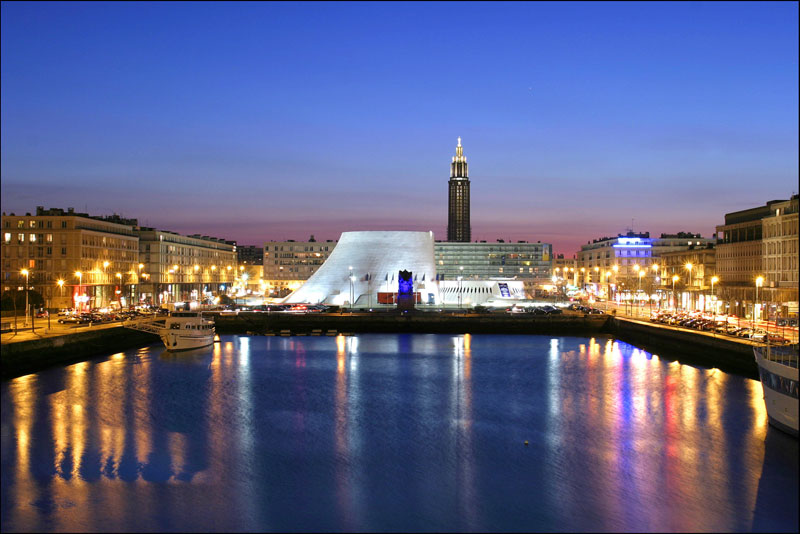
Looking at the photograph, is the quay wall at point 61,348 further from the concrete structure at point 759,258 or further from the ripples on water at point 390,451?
the concrete structure at point 759,258

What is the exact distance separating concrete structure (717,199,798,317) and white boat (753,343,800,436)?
68.3ft

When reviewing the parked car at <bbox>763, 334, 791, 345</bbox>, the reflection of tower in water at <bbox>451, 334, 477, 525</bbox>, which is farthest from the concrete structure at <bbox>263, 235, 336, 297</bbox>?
the parked car at <bbox>763, 334, 791, 345</bbox>

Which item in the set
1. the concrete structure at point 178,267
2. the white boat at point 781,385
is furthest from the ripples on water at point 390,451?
the concrete structure at point 178,267

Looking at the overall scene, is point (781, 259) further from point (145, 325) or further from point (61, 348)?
point (61, 348)

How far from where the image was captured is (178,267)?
319ft

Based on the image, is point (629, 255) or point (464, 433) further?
point (629, 255)

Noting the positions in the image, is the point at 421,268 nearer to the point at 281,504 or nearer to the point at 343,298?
the point at 343,298

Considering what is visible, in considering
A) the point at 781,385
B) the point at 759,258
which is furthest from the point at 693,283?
the point at 781,385

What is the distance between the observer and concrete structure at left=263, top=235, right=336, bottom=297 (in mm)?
129875

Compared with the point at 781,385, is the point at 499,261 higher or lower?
higher

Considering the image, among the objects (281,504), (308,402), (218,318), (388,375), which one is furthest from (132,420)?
(218,318)

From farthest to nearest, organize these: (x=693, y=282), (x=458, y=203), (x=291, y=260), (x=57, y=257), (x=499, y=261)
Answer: (x=458, y=203) → (x=499, y=261) → (x=291, y=260) → (x=693, y=282) → (x=57, y=257)

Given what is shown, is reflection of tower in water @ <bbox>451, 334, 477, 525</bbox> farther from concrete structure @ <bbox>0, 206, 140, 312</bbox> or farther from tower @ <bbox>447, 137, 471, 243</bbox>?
tower @ <bbox>447, 137, 471, 243</bbox>

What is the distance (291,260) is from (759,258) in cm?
8461
